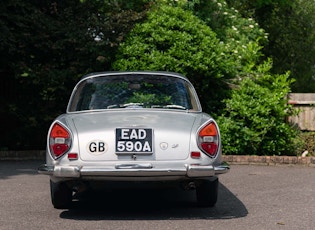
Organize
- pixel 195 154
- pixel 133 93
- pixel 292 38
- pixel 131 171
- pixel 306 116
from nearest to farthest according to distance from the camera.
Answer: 1. pixel 131 171
2. pixel 195 154
3. pixel 133 93
4. pixel 306 116
5. pixel 292 38

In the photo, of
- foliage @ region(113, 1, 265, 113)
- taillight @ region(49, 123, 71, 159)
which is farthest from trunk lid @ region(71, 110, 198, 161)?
foliage @ region(113, 1, 265, 113)

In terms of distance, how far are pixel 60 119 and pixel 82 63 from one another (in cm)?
735

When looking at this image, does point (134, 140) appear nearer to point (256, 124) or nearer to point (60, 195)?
point (60, 195)

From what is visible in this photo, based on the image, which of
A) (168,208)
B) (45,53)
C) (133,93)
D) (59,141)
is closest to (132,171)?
(59,141)

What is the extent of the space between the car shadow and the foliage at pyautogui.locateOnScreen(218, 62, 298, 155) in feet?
14.3

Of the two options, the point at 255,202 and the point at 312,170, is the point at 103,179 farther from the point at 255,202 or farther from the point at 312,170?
the point at 312,170

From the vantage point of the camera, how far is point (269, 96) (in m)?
13.7

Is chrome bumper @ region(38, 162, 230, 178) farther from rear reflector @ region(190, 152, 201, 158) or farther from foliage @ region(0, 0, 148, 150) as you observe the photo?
foliage @ region(0, 0, 148, 150)

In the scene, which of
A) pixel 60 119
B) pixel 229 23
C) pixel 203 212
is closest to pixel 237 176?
pixel 203 212

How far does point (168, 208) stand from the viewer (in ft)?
24.6

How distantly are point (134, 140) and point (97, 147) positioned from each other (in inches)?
14.5

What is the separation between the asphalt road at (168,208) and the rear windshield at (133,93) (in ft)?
3.72

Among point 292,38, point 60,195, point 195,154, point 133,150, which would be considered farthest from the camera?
point 292,38

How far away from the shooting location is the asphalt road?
654cm
